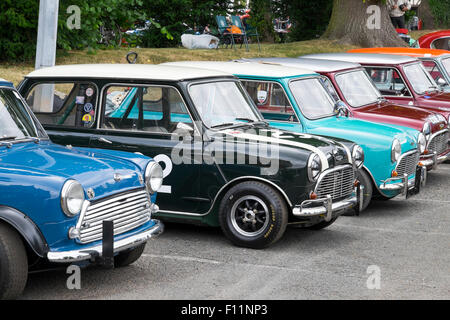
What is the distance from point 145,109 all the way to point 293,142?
158cm

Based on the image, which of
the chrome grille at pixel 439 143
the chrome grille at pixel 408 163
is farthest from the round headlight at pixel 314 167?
the chrome grille at pixel 439 143

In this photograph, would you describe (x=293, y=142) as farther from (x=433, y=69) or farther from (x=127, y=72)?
(x=433, y=69)

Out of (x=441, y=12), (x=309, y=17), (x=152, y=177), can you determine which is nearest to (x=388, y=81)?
(x=152, y=177)

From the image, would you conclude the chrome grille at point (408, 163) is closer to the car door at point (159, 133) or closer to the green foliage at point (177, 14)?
the car door at point (159, 133)

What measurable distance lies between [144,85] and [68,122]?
3.06ft

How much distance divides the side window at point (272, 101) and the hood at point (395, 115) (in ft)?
5.42

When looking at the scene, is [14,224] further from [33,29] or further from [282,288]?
[33,29]

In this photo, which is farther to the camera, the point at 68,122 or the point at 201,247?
the point at 68,122

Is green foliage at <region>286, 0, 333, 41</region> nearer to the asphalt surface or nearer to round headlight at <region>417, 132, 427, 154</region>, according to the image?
round headlight at <region>417, 132, 427, 154</region>

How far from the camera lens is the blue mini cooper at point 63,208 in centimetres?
527

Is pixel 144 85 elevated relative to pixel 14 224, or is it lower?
elevated
